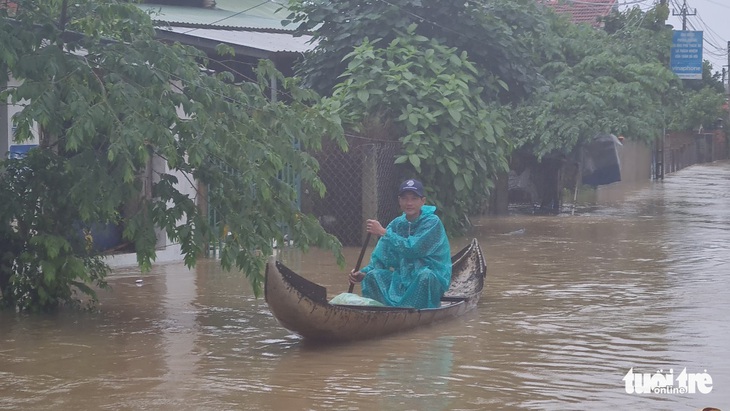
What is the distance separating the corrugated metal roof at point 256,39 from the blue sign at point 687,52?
19.7 m

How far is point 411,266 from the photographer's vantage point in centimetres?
950

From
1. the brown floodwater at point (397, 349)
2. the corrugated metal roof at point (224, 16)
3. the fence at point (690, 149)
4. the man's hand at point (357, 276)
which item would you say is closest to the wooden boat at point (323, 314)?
the brown floodwater at point (397, 349)

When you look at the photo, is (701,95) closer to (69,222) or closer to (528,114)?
(528,114)

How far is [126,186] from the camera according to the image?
29.3 ft

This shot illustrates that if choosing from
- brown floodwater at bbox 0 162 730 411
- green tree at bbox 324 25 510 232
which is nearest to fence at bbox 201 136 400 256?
green tree at bbox 324 25 510 232

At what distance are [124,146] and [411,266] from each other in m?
2.67

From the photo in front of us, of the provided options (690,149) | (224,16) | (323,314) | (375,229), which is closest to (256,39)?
(224,16)

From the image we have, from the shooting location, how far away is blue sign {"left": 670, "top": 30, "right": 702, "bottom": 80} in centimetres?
3668

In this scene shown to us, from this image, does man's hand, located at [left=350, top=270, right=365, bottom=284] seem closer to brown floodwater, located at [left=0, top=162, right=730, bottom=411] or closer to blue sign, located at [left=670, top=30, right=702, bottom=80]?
brown floodwater, located at [left=0, top=162, right=730, bottom=411]

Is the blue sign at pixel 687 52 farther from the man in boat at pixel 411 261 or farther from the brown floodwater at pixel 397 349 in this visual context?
the man in boat at pixel 411 261

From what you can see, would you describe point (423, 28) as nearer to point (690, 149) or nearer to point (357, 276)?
point (357, 276)

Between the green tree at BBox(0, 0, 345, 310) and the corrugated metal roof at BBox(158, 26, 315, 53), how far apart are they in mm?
7939

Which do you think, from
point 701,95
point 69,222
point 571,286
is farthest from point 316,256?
point 701,95

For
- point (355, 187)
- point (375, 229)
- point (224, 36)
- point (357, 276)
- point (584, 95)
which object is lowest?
point (357, 276)
